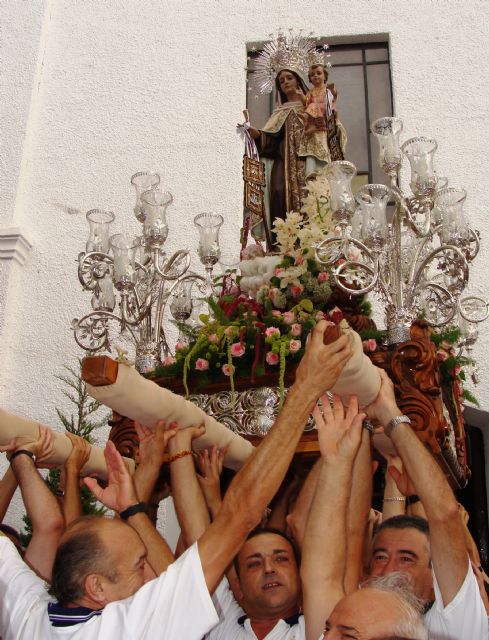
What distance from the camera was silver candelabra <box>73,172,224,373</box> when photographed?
475 centimetres

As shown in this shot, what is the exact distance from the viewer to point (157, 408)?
9.54ft

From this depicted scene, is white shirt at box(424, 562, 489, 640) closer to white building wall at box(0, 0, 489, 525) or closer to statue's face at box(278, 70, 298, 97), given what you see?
statue's face at box(278, 70, 298, 97)

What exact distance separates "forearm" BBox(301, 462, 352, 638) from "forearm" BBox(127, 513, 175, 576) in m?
0.51

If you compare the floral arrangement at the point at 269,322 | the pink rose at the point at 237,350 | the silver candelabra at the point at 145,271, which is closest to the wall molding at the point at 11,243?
the silver candelabra at the point at 145,271

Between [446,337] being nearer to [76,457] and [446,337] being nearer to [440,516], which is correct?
[440,516]

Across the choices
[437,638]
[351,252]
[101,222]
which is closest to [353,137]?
[101,222]

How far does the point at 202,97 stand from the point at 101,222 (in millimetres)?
3734

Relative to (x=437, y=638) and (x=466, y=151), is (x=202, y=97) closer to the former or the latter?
(x=466, y=151)

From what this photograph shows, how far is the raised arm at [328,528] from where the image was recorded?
241 cm

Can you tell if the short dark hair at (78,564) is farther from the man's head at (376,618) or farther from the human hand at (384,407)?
the human hand at (384,407)

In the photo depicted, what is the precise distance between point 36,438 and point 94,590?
1023 mm

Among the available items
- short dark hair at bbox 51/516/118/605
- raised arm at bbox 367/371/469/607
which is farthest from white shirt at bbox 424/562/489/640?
short dark hair at bbox 51/516/118/605

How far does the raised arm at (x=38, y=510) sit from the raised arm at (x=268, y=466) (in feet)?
3.30

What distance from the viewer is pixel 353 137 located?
8.46 m
